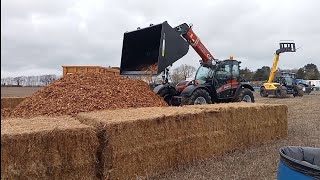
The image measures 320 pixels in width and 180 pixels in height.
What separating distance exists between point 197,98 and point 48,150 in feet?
19.4

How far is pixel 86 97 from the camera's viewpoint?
695 cm

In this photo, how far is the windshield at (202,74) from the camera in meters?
11.0

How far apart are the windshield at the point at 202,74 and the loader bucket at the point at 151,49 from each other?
1533 millimetres

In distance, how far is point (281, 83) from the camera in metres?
28.0

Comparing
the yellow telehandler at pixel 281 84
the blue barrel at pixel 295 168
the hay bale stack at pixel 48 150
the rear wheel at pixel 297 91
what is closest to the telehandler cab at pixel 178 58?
the hay bale stack at pixel 48 150

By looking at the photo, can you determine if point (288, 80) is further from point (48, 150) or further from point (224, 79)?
point (48, 150)

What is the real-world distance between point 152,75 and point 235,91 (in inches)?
138

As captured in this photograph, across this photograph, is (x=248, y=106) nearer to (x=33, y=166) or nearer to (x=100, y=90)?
(x=100, y=90)

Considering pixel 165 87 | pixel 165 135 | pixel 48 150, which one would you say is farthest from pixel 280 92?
pixel 48 150

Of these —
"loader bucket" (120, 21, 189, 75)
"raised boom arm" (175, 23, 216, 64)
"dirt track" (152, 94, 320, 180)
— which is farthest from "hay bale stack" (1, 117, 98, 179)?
"raised boom arm" (175, 23, 216, 64)

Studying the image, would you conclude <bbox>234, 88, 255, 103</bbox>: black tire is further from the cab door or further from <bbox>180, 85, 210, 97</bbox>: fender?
<bbox>180, 85, 210, 97</bbox>: fender

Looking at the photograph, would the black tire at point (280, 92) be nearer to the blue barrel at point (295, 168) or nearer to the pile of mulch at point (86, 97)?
the pile of mulch at point (86, 97)

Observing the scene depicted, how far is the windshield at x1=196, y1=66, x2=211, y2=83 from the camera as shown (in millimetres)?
A: 11002

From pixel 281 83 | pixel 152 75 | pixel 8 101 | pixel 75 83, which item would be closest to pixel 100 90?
pixel 75 83
